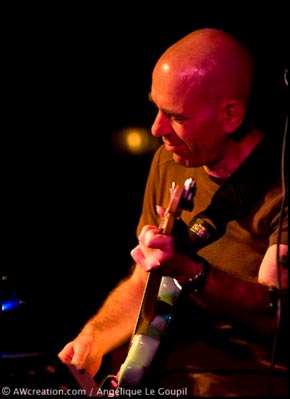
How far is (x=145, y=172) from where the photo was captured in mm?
2936

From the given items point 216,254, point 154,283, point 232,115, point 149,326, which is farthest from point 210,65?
point 149,326

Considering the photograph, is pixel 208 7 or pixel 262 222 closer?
pixel 262 222

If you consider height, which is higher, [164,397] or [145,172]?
[145,172]

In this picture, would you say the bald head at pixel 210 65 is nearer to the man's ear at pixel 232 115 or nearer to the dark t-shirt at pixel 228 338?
the man's ear at pixel 232 115

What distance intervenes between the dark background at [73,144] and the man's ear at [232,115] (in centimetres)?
40

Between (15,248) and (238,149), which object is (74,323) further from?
(238,149)

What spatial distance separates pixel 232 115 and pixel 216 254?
0.53 metres

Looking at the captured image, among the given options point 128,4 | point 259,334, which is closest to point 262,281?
point 259,334

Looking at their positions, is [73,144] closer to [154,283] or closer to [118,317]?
[118,317]

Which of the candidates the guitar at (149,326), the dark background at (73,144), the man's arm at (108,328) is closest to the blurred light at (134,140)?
the dark background at (73,144)

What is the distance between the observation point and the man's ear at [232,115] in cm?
211

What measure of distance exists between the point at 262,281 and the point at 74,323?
134cm

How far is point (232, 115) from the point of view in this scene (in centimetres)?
212

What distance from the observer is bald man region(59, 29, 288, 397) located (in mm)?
1785
